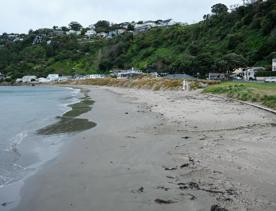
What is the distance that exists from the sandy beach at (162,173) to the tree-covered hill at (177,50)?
218 feet

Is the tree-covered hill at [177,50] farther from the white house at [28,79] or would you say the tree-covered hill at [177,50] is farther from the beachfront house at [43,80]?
the beachfront house at [43,80]

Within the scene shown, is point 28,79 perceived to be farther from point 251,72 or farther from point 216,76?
point 251,72

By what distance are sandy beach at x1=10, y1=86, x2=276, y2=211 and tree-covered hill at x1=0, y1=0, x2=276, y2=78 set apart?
66551mm

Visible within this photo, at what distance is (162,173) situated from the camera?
1068cm

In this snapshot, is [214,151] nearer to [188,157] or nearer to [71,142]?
[188,157]

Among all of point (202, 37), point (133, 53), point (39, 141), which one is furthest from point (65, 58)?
point (39, 141)

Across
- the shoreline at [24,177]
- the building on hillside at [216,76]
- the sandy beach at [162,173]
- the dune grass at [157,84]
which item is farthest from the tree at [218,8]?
the shoreline at [24,177]

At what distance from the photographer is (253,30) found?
104688 mm

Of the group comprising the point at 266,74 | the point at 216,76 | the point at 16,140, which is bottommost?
the point at 16,140

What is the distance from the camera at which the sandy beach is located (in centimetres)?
826

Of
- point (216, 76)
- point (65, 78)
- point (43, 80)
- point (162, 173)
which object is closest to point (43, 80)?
point (43, 80)

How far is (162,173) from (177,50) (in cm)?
11255

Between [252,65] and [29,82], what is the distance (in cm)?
9333

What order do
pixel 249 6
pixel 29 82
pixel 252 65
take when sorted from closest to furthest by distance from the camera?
pixel 252 65
pixel 249 6
pixel 29 82
